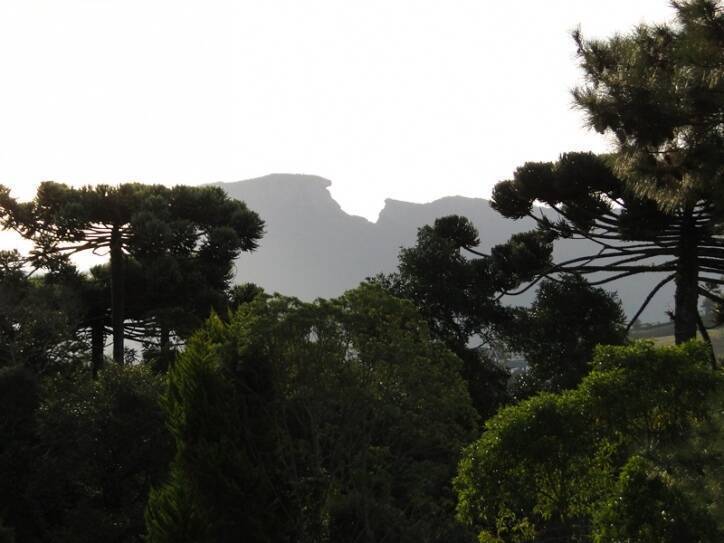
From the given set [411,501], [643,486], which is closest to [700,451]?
[643,486]

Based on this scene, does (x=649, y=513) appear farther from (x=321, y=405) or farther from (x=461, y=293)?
(x=461, y=293)

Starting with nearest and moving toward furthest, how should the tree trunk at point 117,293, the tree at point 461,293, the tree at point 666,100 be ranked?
the tree at point 666,100
the tree at point 461,293
the tree trunk at point 117,293

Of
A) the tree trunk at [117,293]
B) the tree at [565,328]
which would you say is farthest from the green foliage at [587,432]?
the tree trunk at [117,293]

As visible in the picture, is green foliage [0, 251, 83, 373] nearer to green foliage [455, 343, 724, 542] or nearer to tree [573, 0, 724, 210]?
green foliage [455, 343, 724, 542]

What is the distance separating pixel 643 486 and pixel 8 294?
21750mm

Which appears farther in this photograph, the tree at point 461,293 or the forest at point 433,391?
the tree at point 461,293

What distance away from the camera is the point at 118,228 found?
29.8 meters

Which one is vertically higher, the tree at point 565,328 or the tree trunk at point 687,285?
the tree trunk at point 687,285

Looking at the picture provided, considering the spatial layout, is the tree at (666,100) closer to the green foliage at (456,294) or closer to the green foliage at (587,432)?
the green foliage at (587,432)

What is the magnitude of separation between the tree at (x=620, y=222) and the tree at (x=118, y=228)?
448 inches

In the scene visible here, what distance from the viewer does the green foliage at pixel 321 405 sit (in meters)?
15.9

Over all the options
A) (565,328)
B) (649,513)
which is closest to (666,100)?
(649,513)

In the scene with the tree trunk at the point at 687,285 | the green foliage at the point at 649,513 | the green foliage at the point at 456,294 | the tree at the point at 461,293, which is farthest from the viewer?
the green foliage at the point at 456,294

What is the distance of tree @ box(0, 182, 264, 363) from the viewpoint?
Answer: 2825 cm
